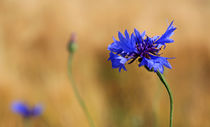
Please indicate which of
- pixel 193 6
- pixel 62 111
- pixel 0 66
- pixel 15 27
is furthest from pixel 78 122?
pixel 193 6

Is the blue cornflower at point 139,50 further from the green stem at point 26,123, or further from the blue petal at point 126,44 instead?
the green stem at point 26,123

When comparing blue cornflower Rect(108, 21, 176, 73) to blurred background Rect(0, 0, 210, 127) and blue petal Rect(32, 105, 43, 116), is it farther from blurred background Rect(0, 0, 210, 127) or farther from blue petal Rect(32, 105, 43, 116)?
blurred background Rect(0, 0, 210, 127)

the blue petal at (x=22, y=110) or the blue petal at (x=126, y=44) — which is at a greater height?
the blue petal at (x=22, y=110)

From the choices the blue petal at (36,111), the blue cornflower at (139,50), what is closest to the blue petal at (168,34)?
the blue cornflower at (139,50)

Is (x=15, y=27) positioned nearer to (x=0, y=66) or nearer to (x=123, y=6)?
(x=0, y=66)

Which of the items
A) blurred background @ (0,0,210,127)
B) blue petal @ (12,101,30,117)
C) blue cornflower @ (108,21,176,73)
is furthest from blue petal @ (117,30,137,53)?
blurred background @ (0,0,210,127)

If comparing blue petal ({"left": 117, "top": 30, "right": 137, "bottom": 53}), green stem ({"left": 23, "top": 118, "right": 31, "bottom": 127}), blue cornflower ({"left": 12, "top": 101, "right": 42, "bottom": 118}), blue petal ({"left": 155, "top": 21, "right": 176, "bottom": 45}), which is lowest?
blue petal ({"left": 155, "top": 21, "right": 176, "bottom": 45})
